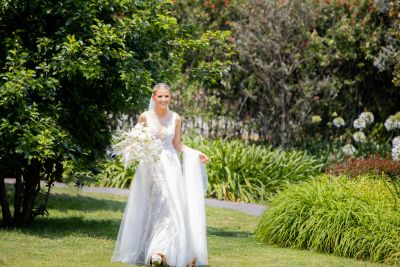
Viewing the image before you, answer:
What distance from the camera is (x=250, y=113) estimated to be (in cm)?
1867

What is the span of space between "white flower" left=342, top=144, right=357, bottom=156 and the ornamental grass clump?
272 inches

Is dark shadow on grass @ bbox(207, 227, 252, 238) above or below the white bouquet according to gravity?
below

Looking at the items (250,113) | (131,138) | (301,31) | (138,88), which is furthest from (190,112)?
(131,138)

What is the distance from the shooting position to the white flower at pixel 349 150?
17.0 metres

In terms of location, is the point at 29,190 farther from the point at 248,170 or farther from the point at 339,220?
the point at 248,170

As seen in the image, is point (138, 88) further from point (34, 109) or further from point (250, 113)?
point (250, 113)

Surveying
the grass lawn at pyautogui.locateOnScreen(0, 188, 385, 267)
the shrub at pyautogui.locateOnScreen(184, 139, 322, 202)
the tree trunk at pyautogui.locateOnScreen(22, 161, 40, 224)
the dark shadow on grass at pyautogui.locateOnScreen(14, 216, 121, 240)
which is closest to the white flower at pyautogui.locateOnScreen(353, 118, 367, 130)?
the shrub at pyautogui.locateOnScreen(184, 139, 322, 202)

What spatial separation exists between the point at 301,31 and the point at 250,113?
Result: 238cm

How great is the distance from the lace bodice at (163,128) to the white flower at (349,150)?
9465mm

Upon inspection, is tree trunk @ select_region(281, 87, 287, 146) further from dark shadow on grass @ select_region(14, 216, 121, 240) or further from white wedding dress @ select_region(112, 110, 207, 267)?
white wedding dress @ select_region(112, 110, 207, 267)

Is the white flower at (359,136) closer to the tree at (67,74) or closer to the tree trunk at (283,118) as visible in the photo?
the tree trunk at (283,118)

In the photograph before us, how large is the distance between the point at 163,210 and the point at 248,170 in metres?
7.50

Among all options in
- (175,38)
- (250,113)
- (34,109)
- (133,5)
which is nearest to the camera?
(34,109)

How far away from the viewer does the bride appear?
7.84 meters
